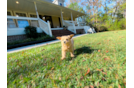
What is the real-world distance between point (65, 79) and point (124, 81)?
3.02ft

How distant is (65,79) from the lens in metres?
1.08

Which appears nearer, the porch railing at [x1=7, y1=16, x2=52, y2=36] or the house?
the house

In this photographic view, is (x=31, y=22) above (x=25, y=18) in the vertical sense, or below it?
above

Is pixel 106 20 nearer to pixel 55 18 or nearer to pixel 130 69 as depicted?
pixel 55 18

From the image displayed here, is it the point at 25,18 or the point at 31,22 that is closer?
the point at 25,18

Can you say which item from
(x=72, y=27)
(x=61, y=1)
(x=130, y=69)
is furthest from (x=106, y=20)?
(x=130, y=69)

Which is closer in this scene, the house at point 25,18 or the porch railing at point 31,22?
the house at point 25,18

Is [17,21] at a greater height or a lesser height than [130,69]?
greater
